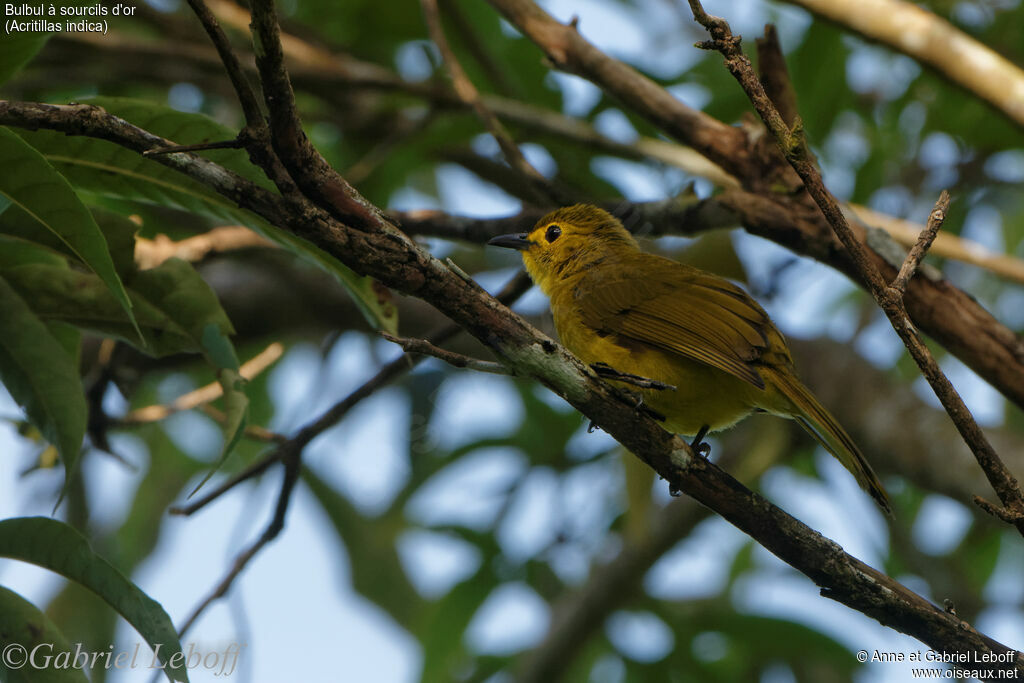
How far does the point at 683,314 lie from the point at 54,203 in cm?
218

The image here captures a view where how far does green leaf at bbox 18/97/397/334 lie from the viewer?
2547 millimetres

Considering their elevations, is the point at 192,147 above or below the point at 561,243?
below

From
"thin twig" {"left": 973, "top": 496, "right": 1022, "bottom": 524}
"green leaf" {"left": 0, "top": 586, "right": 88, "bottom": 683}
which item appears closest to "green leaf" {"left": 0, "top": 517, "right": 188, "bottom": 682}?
"green leaf" {"left": 0, "top": 586, "right": 88, "bottom": 683}

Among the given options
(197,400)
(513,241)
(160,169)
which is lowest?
(160,169)

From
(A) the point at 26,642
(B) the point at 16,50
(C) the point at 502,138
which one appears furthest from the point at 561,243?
(A) the point at 26,642

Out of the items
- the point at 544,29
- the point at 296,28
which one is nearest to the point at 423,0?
the point at 544,29

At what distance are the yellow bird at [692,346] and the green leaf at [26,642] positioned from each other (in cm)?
196

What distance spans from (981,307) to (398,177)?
3462mm

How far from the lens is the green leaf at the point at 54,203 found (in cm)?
212

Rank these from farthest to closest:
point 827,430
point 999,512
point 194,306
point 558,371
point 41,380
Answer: point 827,430 < point 194,306 < point 41,380 < point 558,371 < point 999,512

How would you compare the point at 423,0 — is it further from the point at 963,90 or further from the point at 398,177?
the point at 963,90

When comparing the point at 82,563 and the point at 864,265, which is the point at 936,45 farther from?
the point at 82,563

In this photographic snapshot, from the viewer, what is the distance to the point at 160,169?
2633 millimetres

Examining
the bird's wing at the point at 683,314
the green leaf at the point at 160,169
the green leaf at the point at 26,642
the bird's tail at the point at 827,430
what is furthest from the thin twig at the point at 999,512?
the green leaf at the point at 26,642
